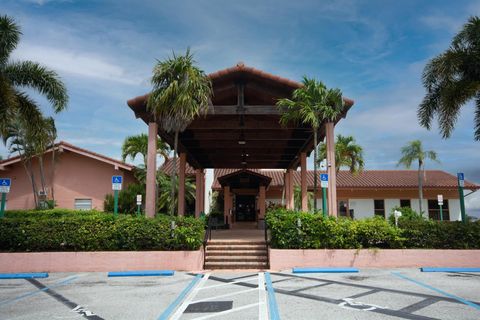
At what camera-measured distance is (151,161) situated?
495 inches

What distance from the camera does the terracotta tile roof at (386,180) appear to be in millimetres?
28062

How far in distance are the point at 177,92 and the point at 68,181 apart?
13.1 meters

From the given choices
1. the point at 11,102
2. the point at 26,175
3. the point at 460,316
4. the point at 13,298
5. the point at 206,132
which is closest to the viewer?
the point at 460,316

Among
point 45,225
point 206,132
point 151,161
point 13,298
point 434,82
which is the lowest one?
point 13,298

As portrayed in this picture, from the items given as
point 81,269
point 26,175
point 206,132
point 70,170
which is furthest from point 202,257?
point 26,175

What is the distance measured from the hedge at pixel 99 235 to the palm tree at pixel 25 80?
389 centimetres

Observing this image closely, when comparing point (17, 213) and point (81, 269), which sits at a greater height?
point (17, 213)

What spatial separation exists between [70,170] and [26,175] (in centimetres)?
250

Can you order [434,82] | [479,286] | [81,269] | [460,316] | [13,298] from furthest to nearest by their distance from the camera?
[434,82] < [81,269] < [479,286] < [13,298] < [460,316]

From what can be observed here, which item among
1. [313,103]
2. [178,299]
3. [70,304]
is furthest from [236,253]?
[70,304]

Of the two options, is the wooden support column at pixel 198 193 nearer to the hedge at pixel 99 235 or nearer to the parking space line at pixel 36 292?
the hedge at pixel 99 235

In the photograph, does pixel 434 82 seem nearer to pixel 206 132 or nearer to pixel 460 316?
pixel 206 132

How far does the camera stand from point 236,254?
39.8 feet

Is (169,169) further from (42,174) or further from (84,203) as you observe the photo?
(42,174)
